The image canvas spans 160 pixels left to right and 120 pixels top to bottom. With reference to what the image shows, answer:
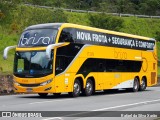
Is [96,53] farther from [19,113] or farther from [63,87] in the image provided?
[19,113]

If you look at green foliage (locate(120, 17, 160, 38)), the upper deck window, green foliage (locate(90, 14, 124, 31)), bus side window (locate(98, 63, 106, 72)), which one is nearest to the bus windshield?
the upper deck window

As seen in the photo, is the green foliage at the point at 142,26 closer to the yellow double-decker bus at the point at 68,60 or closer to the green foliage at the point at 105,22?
the green foliage at the point at 105,22

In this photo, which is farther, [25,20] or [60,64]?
[25,20]

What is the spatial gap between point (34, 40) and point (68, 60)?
2024mm

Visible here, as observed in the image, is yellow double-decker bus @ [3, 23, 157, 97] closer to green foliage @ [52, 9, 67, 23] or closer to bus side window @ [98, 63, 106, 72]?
bus side window @ [98, 63, 106, 72]

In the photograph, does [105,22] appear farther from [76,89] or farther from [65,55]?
[65,55]

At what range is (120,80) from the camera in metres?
29.0

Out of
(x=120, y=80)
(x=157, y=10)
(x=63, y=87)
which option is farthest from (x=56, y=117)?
(x=157, y=10)

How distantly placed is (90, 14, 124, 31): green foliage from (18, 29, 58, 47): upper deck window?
30.4 m

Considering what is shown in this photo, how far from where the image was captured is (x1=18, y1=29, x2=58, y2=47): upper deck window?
2284cm

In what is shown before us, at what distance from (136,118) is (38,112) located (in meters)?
3.54

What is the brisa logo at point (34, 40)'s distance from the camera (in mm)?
22891

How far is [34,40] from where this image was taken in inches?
914

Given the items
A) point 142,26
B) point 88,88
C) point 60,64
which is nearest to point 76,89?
point 88,88
